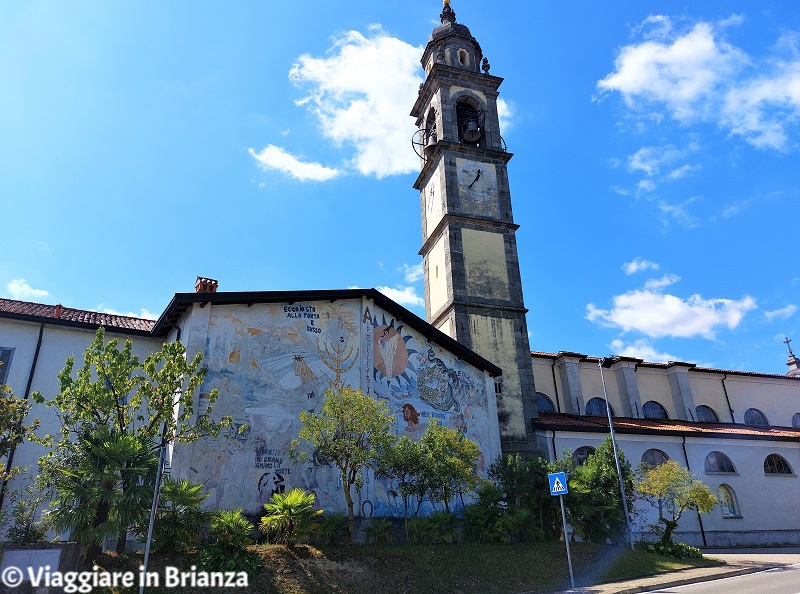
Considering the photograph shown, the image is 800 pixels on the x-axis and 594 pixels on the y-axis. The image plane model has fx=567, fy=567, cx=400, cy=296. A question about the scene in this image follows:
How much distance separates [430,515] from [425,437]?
3348 mm


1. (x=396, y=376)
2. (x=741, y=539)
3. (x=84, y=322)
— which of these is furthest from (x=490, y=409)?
(x=84, y=322)

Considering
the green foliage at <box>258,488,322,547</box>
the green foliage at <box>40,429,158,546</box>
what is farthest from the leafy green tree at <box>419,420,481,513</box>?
the green foliage at <box>40,429,158,546</box>

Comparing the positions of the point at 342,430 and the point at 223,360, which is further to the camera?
the point at 223,360

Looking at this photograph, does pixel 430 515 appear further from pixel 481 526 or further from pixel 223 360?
pixel 223 360

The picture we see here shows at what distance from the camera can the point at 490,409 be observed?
27.2 metres

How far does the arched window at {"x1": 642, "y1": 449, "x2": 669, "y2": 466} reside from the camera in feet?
→ 96.3

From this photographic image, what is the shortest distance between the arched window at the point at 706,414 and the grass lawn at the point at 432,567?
19.1 metres

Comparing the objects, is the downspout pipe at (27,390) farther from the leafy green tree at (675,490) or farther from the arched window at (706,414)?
the arched window at (706,414)

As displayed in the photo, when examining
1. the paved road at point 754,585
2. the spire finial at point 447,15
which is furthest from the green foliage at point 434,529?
the spire finial at point 447,15

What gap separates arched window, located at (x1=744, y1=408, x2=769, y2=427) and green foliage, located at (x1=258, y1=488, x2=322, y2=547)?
1371 inches

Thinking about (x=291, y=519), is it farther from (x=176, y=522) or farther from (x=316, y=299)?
(x=316, y=299)

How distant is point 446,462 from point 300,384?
20.5 feet

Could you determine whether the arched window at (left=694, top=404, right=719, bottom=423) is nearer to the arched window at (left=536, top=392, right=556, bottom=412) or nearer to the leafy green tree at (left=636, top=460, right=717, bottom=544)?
the arched window at (left=536, top=392, right=556, bottom=412)

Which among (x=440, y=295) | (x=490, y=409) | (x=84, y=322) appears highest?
A: (x=440, y=295)
